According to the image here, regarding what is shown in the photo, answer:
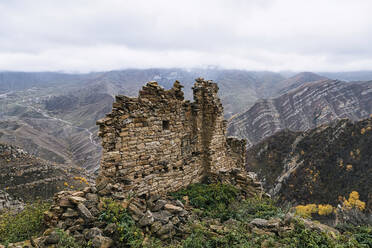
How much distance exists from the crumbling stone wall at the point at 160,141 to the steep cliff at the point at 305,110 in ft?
343

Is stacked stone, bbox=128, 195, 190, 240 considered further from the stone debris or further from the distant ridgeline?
the distant ridgeline

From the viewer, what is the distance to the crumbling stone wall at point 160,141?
23.4ft

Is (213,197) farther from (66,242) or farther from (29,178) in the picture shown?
(29,178)

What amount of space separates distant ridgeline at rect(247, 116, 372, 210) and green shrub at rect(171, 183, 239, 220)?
1437 inches

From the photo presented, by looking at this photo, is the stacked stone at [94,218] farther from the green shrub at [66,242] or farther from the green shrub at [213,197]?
the green shrub at [213,197]

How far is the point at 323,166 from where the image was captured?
44688 millimetres

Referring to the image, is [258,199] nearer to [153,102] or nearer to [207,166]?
[207,166]

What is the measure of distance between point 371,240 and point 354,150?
48340mm

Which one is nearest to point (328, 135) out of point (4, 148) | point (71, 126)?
point (4, 148)

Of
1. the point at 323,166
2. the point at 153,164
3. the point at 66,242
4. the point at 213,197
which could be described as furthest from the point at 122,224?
the point at 323,166

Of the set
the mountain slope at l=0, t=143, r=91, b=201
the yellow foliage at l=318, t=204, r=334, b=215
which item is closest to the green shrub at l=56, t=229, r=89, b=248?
the mountain slope at l=0, t=143, r=91, b=201

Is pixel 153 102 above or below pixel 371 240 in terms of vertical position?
above

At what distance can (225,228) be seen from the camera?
6.05 m

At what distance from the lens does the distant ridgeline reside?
39.0 m
